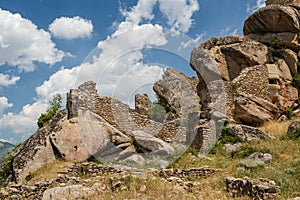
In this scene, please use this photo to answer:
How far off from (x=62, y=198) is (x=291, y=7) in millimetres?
21851

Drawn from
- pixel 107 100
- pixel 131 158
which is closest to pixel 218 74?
pixel 107 100

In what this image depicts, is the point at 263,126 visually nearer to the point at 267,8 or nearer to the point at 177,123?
the point at 177,123

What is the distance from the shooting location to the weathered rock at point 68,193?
290 inches

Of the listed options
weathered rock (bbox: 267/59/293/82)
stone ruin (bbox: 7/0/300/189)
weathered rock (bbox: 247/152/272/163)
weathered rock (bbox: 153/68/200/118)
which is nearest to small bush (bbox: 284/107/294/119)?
stone ruin (bbox: 7/0/300/189)

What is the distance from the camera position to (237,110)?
17.3 m

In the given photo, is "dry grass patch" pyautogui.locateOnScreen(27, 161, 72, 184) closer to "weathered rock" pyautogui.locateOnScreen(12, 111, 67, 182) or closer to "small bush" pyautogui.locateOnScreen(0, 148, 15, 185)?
"weathered rock" pyautogui.locateOnScreen(12, 111, 67, 182)

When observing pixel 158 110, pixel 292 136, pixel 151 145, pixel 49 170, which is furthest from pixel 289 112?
pixel 49 170

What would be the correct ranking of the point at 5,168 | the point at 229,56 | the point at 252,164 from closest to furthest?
the point at 252,164 → the point at 5,168 → the point at 229,56

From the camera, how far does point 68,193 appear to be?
7578 millimetres

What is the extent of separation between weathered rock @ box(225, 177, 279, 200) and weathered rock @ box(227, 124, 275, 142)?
6.58 m

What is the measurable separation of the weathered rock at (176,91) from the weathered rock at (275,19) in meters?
7.47

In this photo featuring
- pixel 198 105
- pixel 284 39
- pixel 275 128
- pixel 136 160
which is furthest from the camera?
pixel 284 39

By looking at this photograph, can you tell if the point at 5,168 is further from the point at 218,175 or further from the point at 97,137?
the point at 218,175

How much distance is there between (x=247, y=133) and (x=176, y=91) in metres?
10.7
